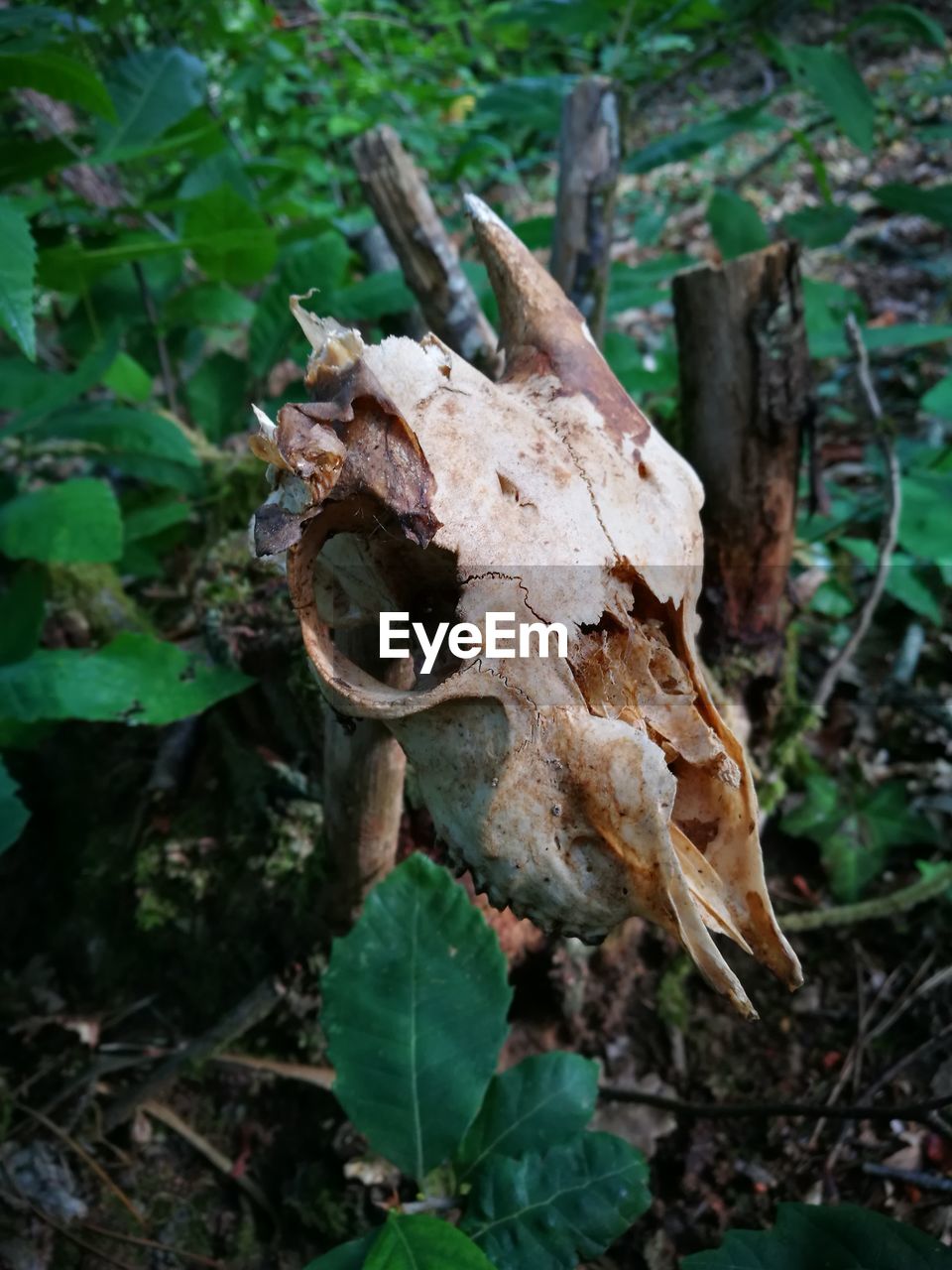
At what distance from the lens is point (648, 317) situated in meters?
5.12

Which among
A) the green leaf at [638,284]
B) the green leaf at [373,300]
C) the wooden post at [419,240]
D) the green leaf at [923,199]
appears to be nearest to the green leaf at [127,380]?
the green leaf at [373,300]

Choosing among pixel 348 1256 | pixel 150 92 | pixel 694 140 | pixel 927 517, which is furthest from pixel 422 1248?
pixel 150 92

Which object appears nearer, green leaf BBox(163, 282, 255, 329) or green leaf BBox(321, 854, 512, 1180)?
green leaf BBox(321, 854, 512, 1180)

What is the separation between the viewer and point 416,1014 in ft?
5.16

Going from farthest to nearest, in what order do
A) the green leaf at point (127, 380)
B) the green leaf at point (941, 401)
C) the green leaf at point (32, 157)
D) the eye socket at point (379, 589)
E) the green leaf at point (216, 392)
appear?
the green leaf at point (216, 392), the green leaf at point (127, 380), the green leaf at point (941, 401), the green leaf at point (32, 157), the eye socket at point (379, 589)

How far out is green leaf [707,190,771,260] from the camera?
2.62 metres

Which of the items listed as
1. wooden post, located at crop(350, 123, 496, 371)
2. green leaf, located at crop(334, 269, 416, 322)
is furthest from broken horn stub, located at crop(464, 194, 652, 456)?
green leaf, located at crop(334, 269, 416, 322)

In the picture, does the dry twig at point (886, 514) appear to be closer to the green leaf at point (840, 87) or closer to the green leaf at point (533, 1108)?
the green leaf at point (840, 87)

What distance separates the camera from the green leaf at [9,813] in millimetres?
1695

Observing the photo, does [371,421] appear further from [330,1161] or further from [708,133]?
[708,133]

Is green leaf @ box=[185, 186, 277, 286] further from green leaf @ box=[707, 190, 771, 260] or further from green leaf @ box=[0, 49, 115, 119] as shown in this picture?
green leaf @ box=[707, 190, 771, 260]

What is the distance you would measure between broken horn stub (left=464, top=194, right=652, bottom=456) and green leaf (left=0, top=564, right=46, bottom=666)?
141 centimetres

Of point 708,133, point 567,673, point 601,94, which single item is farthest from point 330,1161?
point 708,133

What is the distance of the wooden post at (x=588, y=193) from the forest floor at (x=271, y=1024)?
1.29 m
